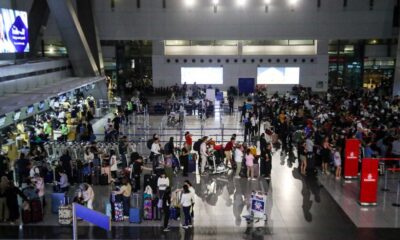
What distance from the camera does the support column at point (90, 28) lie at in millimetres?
36688

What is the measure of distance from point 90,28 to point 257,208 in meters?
28.3

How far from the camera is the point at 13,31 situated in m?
24.0

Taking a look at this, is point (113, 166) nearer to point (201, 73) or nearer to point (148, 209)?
point (148, 209)

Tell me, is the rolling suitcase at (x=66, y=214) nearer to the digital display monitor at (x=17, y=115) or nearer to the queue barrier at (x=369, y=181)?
the digital display monitor at (x=17, y=115)

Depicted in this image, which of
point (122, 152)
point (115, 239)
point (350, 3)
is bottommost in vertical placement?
point (115, 239)

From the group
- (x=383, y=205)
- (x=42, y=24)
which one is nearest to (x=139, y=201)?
(x=383, y=205)

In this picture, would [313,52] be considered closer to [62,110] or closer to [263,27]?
[263,27]

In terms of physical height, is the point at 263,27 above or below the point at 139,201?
above

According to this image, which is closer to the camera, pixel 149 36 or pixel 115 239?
pixel 115 239

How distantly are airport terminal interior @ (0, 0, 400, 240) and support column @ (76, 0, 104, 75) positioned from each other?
109 millimetres

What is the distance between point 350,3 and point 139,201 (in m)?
32.3

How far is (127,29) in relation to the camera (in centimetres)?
4084

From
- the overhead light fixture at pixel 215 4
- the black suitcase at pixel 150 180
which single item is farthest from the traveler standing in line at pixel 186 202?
the overhead light fixture at pixel 215 4

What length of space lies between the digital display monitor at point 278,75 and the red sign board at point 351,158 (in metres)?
26.1
